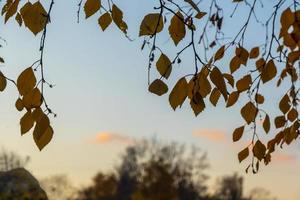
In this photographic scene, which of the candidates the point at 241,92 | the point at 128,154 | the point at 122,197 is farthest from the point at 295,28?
the point at 128,154

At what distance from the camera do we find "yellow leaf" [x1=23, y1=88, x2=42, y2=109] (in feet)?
10.2

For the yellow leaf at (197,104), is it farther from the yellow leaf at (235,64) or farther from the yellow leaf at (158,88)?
the yellow leaf at (235,64)

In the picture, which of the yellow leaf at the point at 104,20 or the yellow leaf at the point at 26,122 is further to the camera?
the yellow leaf at the point at 104,20

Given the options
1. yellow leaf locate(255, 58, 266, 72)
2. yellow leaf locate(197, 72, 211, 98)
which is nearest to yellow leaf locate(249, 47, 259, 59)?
yellow leaf locate(255, 58, 266, 72)

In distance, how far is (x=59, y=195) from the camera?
62438 mm

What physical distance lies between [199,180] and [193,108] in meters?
53.3

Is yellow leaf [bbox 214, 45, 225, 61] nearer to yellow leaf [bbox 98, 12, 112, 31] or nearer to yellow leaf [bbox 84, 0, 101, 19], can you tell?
yellow leaf [bbox 98, 12, 112, 31]

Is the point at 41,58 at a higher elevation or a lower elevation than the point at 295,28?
lower

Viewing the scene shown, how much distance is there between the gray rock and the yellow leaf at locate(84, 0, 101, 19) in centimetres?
751

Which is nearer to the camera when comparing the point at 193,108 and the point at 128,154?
the point at 193,108

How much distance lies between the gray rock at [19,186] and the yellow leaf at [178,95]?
301 inches

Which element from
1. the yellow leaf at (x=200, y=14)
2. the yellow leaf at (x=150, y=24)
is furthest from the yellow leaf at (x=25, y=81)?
the yellow leaf at (x=200, y=14)

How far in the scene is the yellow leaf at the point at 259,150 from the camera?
4372mm

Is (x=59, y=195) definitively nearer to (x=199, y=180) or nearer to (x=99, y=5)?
(x=199, y=180)
